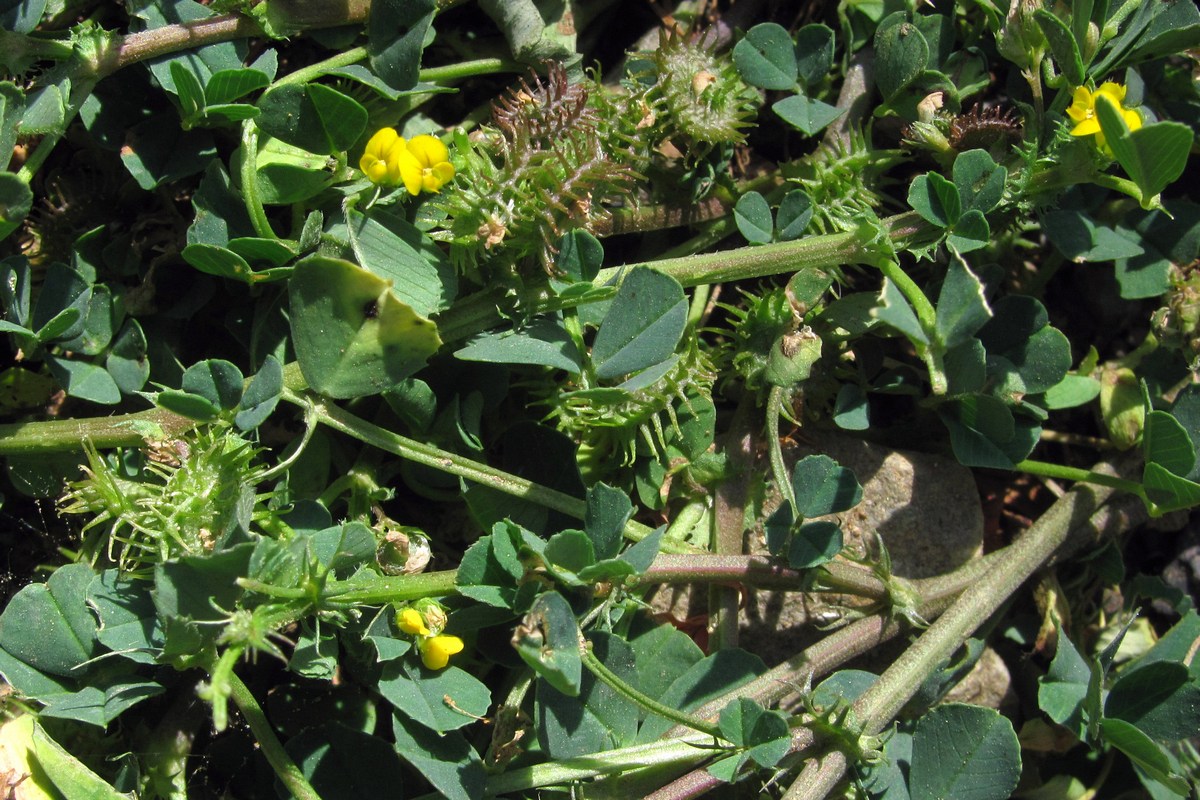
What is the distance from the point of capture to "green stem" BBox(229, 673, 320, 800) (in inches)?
76.5

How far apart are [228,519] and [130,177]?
3.15 feet

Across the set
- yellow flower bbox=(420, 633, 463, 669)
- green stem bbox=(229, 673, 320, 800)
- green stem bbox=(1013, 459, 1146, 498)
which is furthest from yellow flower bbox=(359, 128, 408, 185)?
green stem bbox=(1013, 459, 1146, 498)

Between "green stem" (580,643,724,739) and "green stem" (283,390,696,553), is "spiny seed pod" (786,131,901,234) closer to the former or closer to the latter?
"green stem" (283,390,696,553)

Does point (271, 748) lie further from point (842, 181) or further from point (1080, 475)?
point (1080, 475)

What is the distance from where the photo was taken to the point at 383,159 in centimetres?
194

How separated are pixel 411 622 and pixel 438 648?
75mm

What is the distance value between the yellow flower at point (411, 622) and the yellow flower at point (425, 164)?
0.80 meters

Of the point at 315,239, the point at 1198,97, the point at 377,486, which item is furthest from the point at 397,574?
the point at 1198,97

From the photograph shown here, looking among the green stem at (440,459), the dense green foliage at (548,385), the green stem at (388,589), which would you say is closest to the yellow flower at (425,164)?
the dense green foliage at (548,385)

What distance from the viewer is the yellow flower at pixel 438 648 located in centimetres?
186

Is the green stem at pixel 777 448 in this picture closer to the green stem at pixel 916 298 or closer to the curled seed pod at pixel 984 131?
the green stem at pixel 916 298

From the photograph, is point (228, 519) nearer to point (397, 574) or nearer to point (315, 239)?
point (397, 574)

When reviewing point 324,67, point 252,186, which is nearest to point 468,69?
point 324,67

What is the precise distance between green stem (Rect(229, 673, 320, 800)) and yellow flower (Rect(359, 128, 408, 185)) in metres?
1.04
